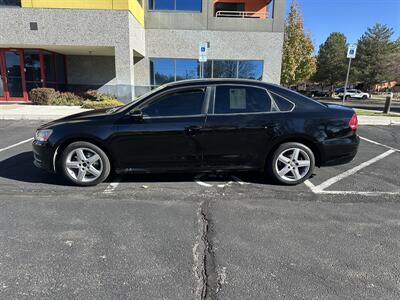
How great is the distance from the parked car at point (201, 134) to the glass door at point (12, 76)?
45.1 ft

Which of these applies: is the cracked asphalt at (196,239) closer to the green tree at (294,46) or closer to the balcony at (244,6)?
the balcony at (244,6)

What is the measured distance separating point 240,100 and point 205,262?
2.61 metres

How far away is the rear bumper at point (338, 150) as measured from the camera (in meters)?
4.73

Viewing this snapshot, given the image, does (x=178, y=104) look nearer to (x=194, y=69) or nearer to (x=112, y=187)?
(x=112, y=187)

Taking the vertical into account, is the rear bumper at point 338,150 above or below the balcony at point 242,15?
below

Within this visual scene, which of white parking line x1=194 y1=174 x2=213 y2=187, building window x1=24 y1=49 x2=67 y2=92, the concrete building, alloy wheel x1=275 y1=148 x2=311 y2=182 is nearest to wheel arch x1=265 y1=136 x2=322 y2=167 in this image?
alloy wheel x1=275 y1=148 x2=311 y2=182

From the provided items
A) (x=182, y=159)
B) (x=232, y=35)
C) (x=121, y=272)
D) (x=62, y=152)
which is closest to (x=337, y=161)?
(x=182, y=159)

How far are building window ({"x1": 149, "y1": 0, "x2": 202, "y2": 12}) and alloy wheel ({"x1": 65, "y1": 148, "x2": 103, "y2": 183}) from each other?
16.4 meters

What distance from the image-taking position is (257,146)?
→ 463cm

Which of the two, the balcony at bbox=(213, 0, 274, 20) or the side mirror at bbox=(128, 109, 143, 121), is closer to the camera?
the side mirror at bbox=(128, 109, 143, 121)

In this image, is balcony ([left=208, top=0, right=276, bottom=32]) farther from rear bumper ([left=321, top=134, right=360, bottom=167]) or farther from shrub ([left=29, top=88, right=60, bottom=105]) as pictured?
rear bumper ([left=321, top=134, right=360, bottom=167])

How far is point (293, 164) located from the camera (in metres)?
4.75

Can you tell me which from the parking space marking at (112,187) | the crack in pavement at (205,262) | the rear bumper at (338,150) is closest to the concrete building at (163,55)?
the parking space marking at (112,187)

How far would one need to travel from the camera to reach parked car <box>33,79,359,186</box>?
14.6 feet
